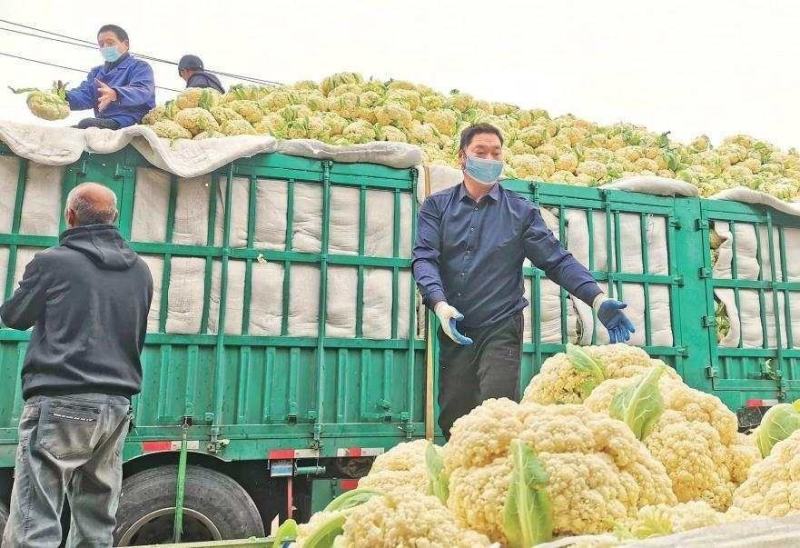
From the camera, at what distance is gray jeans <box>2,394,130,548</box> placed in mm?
2982

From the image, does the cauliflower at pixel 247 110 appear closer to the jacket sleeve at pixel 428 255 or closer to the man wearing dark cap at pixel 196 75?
the man wearing dark cap at pixel 196 75

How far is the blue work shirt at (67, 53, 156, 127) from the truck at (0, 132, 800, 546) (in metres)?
1.34

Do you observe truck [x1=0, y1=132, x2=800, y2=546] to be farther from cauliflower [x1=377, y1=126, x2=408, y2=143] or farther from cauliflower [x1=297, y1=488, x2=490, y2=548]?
cauliflower [x1=297, y1=488, x2=490, y2=548]

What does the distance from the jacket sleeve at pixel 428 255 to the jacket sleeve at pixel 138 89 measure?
8.26 ft

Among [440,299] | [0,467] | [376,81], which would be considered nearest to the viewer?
[0,467]

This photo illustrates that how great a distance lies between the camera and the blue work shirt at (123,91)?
17.6 feet

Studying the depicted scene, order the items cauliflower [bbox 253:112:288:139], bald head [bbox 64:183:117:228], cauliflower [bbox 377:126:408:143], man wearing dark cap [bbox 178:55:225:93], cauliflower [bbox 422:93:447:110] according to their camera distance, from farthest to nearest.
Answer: cauliflower [bbox 422:93:447:110], man wearing dark cap [bbox 178:55:225:93], cauliflower [bbox 377:126:408:143], cauliflower [bbox 253:112:288:139], bald head [bbox 64:183:117:228]

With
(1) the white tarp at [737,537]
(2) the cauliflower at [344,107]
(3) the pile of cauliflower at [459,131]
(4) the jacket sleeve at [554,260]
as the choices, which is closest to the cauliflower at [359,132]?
(3) the pile of cauliflower at [459,131]

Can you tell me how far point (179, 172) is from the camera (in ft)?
13.7

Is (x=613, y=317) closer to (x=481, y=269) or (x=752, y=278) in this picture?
(x=481, y=269)

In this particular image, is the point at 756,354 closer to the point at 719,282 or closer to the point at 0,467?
the point at 719,282

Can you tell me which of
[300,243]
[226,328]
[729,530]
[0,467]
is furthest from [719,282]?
[0,467]

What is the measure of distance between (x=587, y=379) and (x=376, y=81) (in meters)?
5.26

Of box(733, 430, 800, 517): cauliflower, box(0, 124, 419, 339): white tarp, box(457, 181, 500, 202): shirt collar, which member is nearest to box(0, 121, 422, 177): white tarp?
box(0, 124, 419, 339): white tarp
